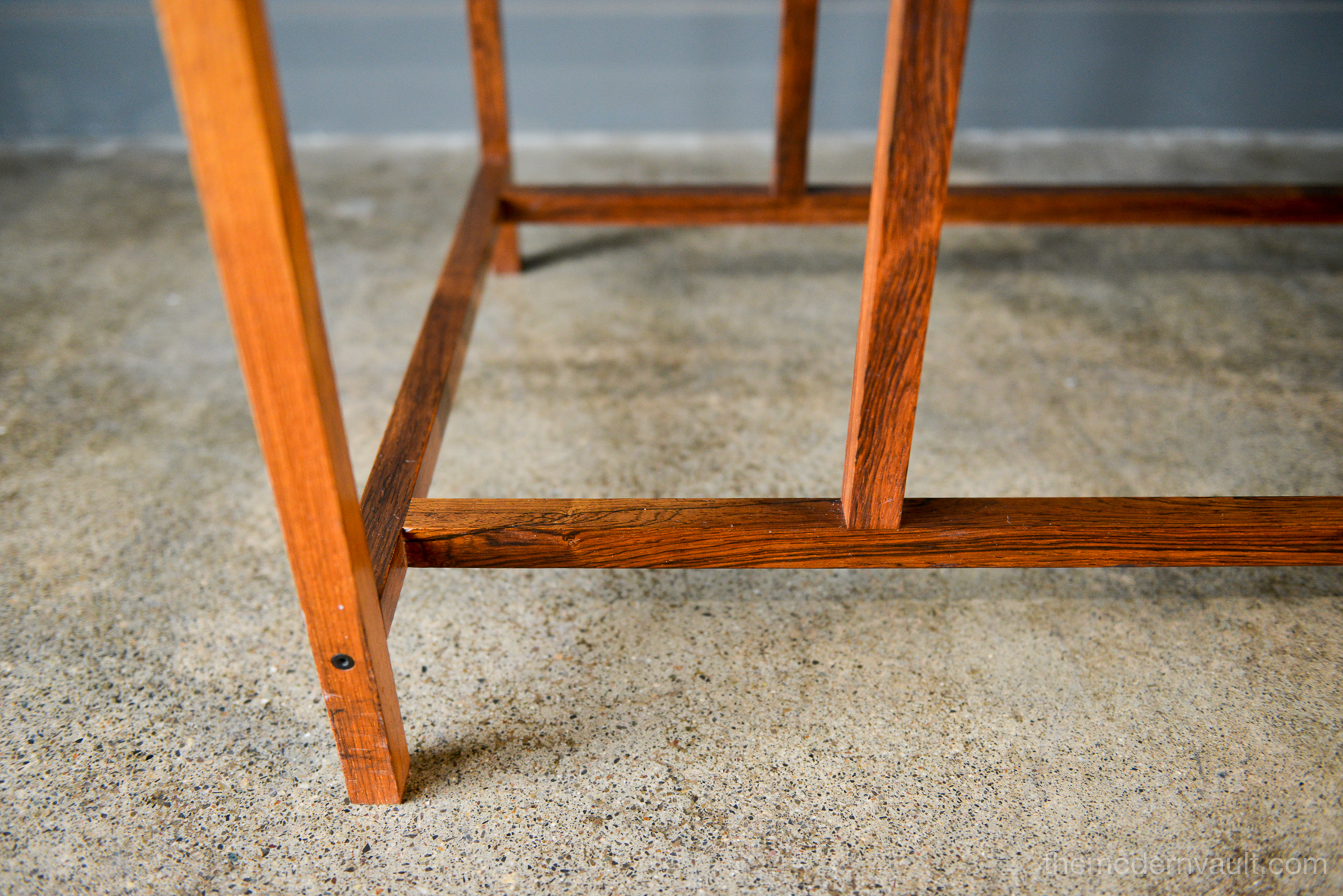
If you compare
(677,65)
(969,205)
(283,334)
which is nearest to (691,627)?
(283,334)

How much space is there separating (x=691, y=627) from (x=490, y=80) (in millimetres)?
1454

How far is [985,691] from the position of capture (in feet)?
4.23

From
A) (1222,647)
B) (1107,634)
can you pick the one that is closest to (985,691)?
(1107,634)

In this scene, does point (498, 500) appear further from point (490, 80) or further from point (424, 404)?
point (490, 80)

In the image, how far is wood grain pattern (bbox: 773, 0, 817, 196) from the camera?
2.06m

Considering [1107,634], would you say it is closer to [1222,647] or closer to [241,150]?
[1222,647]

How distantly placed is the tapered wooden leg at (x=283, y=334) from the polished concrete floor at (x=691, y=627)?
0.23 metres

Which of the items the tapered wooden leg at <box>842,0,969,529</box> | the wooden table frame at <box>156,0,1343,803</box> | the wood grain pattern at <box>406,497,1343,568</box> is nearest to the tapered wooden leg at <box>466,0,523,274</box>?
the wooden table frame at <box>156,0,1343,803</box>

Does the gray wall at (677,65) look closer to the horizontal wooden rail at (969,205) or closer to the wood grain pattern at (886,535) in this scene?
the horizontal wooden rail at (969,205)

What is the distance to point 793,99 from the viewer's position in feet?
6.98

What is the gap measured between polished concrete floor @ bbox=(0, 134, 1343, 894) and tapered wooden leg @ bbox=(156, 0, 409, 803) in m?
0.23

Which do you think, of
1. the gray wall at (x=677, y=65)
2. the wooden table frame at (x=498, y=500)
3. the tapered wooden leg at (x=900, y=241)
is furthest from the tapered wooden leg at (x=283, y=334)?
the gray wall at (x=677, y=65)

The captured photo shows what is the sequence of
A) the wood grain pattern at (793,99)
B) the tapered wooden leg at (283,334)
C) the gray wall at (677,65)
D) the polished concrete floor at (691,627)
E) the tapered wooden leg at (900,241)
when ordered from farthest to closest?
the gray wall at (677,65) < the wood grain pattern at (793,99) < the polished concrete floor at (691,627) < the tapered wooden leg at (900,241) < the tapered wooden leg at (283,334)

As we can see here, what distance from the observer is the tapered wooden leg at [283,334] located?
2.37 ft
